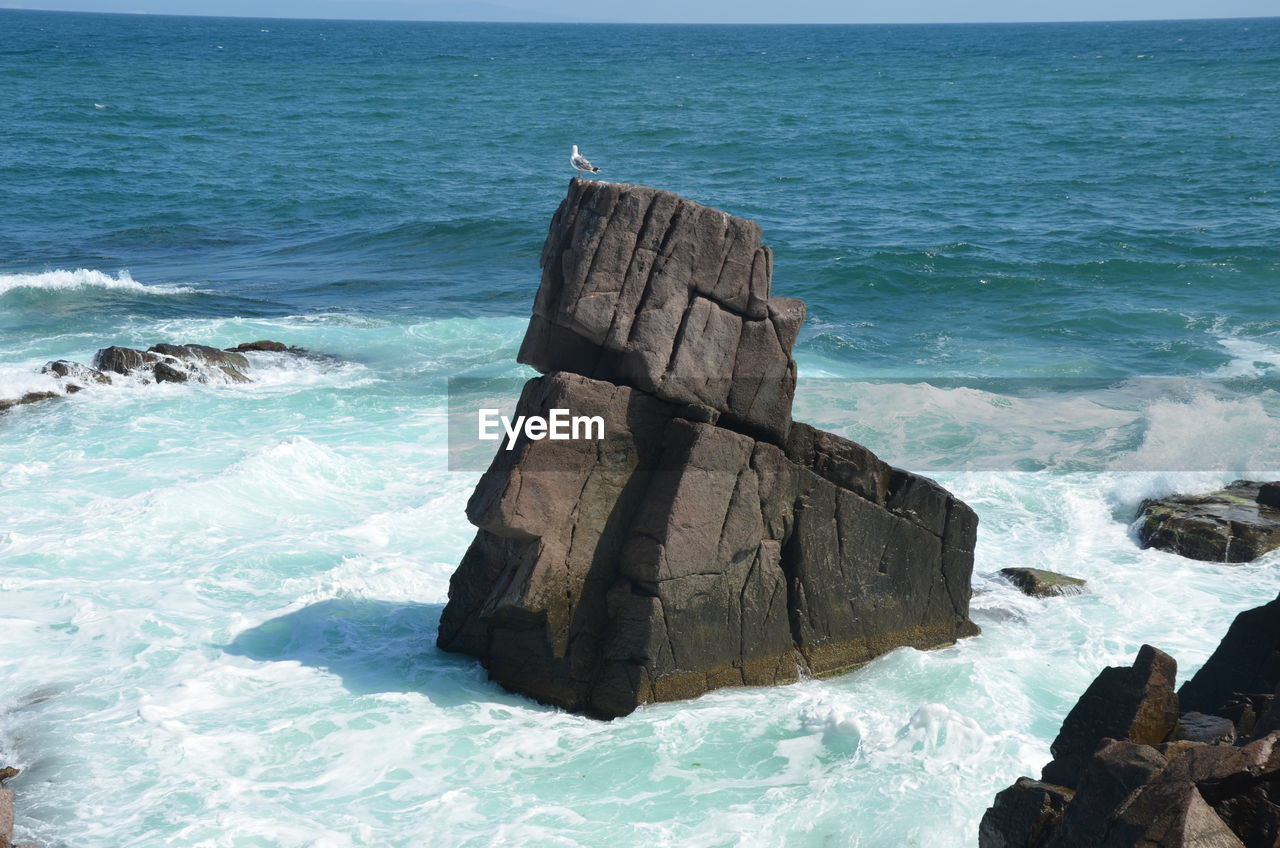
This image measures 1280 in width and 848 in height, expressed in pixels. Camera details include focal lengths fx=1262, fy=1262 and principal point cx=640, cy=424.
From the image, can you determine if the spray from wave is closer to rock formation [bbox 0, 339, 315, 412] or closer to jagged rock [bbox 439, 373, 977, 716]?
rock formation [bbox 0, 339, 315, 412]

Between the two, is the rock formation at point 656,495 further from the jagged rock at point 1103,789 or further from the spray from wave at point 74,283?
the spray from wave at point 74,283

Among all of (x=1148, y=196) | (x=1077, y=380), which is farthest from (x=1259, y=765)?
(x=1148, y=196)

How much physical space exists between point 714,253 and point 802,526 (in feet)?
8.88

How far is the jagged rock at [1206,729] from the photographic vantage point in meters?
7.91

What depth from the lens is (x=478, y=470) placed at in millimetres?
18672

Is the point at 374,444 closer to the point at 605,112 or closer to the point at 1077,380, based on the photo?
the point at 1077,380

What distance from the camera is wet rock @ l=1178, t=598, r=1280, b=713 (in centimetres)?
941

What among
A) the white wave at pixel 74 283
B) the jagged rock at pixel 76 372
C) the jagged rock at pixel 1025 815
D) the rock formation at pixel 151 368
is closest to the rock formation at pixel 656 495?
the jagged rock at pixel 1025 815

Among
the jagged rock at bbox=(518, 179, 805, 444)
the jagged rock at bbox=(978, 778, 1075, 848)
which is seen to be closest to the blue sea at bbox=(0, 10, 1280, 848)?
the jagged rock at bbox=(978, 778, 1075, 848)

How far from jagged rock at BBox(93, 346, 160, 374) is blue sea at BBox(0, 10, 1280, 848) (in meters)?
0.98

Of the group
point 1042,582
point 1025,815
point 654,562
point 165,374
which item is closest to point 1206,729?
point 1025,815

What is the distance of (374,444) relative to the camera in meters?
19.6

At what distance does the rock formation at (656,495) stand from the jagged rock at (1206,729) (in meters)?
4.24

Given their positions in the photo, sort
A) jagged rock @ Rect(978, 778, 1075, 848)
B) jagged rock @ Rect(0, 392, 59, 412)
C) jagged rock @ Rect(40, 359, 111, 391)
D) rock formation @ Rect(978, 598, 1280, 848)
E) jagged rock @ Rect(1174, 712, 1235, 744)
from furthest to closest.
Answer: jagged rock @ Rect(40, 359, 111, 391) → jagged rock @ Rect(0, 392, 59, 412) → jagged rock @ Rect(1174, 712, 1235, 744) → jagged rock @ Rect(978, 778, 1075, 848) → rock formation @ Rect(978, 598, 1280, 848)
